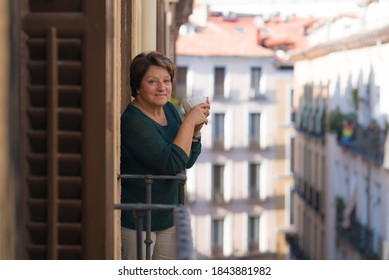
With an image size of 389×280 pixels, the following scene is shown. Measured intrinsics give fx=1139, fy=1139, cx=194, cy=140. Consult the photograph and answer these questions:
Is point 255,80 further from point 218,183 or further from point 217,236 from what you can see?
point 217,236

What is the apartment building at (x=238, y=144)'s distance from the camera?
33.1 meters

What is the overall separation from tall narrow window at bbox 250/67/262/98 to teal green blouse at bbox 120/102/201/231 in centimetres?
3093

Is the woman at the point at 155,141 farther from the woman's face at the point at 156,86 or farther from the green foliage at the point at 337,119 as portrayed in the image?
the green foliage at the point at 337,119

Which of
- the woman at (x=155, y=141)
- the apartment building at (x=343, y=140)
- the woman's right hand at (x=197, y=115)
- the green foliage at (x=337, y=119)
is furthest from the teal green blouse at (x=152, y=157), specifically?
the green foliage at (x=337, y=119)

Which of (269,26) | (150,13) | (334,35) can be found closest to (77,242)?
(150,13)

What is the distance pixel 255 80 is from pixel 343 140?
440 inches

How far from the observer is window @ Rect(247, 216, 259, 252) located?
33.4 metres

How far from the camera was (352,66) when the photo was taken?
80.3 ft

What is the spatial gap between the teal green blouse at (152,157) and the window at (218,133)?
96.6 feet

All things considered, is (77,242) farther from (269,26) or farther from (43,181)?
(269,26)

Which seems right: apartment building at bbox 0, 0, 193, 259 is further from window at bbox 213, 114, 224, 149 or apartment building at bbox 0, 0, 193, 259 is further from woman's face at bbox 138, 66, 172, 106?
window at bbox 213, 114, 224, 149

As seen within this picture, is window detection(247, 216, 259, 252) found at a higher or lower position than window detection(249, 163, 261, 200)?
lower

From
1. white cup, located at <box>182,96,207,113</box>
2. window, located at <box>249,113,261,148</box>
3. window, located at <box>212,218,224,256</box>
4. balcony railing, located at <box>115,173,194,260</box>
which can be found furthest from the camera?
window, located at <box>249,113,261,148</box>

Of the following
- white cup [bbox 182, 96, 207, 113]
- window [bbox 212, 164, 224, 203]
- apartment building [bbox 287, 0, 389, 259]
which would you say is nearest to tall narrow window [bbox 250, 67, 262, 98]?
apartment building [bbox 287, 0, 389, 259]
